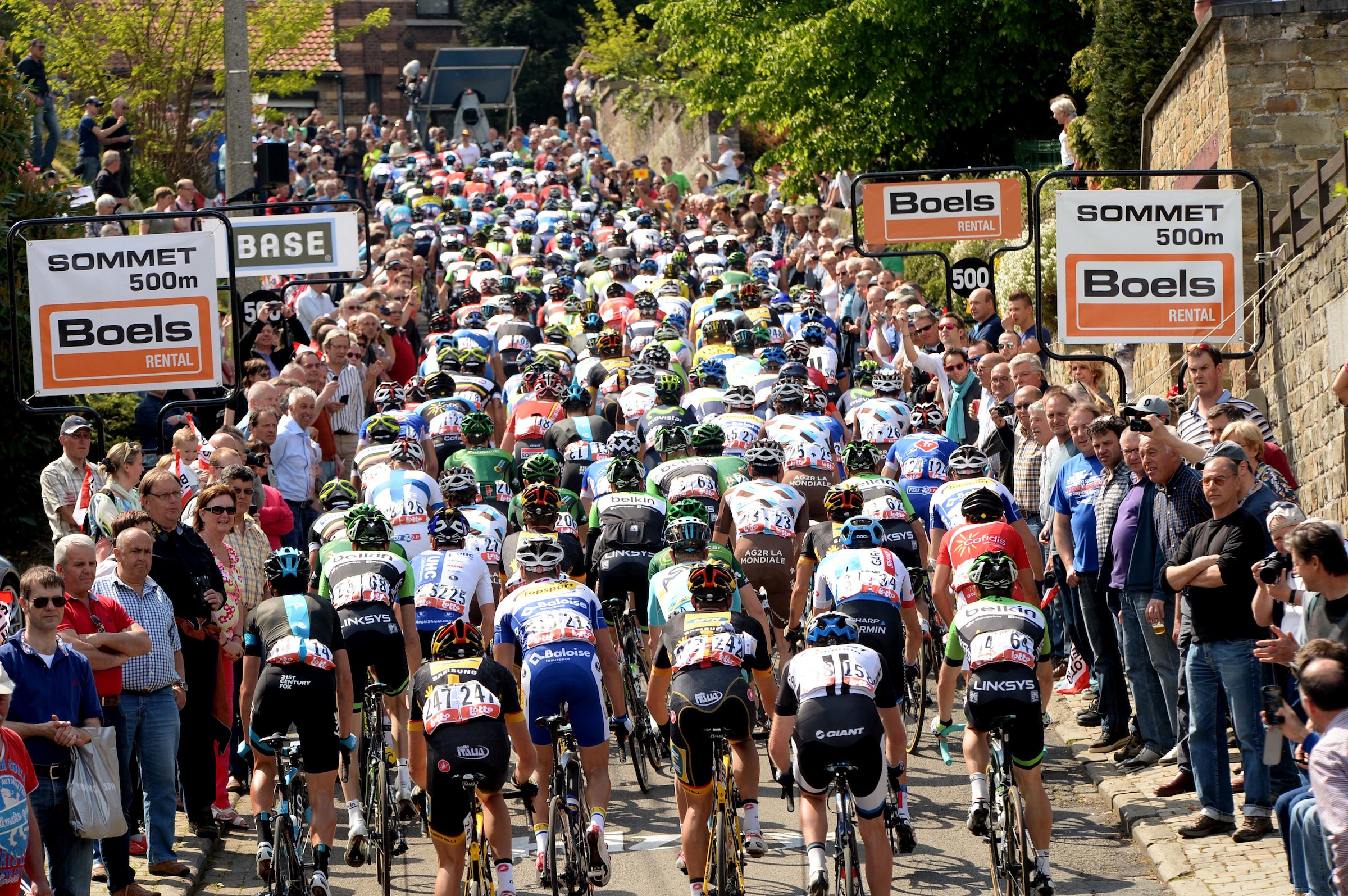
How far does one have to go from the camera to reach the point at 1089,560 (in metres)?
12.5

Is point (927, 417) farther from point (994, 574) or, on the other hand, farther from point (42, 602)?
point (42, 602)

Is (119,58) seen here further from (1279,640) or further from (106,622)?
(1279,640)

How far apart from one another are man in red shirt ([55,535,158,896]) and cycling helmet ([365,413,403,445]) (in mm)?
5430

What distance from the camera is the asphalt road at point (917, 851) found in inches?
408

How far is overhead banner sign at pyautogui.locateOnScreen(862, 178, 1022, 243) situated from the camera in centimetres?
1819

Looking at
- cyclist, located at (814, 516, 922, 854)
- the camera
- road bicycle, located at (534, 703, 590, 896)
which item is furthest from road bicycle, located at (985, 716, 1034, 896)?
road bicycle, located at (534, 703, 590, 896)

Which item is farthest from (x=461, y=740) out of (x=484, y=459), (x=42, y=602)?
(x=484, y=459)

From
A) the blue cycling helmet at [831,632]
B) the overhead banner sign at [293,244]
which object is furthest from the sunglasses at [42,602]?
the overhead banner sign at [293,244]

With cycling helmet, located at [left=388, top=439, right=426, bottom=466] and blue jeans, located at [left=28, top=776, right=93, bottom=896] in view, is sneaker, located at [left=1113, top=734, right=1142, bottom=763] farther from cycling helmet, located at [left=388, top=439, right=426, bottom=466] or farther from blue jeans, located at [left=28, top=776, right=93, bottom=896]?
blue jeans, located at [left=28, top=776, right=93, bottom=896]

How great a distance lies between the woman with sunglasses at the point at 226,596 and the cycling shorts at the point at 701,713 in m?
3.76

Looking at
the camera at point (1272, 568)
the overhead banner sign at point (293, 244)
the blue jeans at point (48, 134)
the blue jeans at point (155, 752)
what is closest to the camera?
the camera at point (1272, 568)

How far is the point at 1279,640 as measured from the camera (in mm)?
8305

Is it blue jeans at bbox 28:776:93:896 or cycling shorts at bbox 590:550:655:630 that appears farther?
cycling shorts at bbox 590:550:655:630

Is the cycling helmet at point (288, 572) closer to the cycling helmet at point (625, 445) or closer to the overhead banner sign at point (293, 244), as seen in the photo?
the cycling helmet at point (625, 445)
